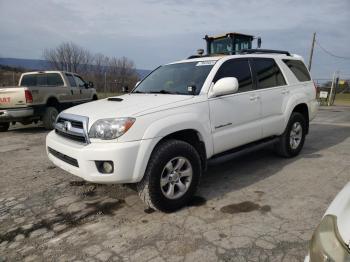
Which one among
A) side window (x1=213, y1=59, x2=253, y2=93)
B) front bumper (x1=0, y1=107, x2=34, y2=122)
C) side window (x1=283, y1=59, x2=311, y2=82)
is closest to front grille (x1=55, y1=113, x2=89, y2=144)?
side window (x1=213, y1=59, x2=253, y2=93)

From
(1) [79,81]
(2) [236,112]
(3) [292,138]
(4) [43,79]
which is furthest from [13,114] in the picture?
(3) [292,138]

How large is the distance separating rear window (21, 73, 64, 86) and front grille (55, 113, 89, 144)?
292 inches

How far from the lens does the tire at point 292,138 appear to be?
532 cm

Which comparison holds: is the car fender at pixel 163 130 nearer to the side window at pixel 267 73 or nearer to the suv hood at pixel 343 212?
the side window at pixel 267 73

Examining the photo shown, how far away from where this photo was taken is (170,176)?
349cm

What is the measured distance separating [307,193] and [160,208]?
1.89 m

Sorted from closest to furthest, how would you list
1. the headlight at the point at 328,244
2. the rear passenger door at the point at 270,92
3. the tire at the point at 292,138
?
the headlight at the point at 328,244 < the rear passenger door at the point at 270,92 < the tire at the point at 292,138

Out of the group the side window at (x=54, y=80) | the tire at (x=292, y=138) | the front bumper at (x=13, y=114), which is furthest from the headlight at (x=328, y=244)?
the side window at (x=54, y=80)

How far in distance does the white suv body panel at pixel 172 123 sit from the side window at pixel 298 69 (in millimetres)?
518

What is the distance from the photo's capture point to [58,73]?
10758mm

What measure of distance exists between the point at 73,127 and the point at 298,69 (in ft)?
13.5

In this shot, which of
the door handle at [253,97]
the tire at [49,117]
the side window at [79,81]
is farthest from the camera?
the side window at [79,81]

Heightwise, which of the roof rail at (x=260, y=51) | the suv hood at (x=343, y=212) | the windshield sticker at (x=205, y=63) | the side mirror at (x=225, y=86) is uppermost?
the roof rail at (x=260, y=51)

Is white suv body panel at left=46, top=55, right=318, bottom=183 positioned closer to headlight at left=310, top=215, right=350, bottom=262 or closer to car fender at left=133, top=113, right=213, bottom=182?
car fender at left=133, top=113, right=213, bottom=182
